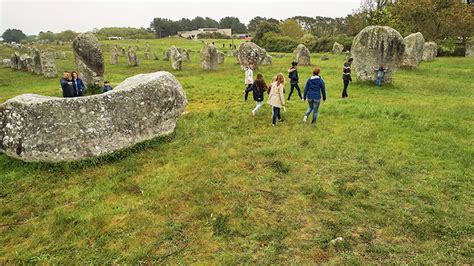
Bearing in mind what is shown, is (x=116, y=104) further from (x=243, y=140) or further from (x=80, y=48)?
(x=80, y=48)

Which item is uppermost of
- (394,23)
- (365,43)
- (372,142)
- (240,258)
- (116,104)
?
(394,23)

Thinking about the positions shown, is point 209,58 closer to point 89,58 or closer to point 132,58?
point 132,58

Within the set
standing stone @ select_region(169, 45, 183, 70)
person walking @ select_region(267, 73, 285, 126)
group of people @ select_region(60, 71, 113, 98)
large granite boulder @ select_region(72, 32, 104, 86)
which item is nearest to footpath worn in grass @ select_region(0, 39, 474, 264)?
person walking @ select_region(267, 73, 285, 126)

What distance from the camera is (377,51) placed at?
18438mm

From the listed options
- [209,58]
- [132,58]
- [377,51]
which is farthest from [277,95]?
[132,58]

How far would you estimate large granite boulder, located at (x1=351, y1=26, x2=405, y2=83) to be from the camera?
1811 cm

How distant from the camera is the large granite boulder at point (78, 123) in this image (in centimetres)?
837

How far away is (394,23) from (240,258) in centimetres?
4392

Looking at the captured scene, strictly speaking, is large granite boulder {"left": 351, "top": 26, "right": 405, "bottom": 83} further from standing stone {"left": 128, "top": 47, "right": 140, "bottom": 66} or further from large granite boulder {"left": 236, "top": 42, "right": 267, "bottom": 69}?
standing stone {"left": 128, "top": 47, "right": 140, "bottom": 66}

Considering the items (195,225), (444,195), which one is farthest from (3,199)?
(444,195)

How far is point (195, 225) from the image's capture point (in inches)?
249

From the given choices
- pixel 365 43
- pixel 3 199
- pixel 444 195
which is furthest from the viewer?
pixel 365 43

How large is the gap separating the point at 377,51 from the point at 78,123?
52.7ft

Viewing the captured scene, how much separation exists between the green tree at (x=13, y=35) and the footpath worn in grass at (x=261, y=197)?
147316 millimetres
